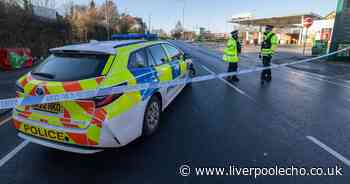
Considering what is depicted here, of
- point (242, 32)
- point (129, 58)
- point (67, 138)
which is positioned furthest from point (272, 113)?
point (242, 32)

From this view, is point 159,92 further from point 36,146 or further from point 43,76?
point 36,146

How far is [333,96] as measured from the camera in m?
6.30

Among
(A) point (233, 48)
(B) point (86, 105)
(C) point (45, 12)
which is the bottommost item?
(B) point (86, 105)

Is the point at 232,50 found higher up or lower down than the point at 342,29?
lower down

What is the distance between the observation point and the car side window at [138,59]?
3.29m

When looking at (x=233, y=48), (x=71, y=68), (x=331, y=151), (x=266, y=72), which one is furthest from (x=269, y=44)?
(x=71, y=68)

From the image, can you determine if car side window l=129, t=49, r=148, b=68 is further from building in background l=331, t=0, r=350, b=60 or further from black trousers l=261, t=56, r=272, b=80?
building in background l=331, t=0, r=350, b=60

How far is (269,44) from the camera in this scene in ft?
26.1

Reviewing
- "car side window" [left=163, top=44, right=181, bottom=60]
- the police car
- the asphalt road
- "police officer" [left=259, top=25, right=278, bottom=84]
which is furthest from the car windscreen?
"police officer" [left=259, top=25, right=278, bottom=84]

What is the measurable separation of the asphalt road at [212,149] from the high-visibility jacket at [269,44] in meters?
3.10

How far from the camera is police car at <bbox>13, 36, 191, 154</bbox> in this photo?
2.60m

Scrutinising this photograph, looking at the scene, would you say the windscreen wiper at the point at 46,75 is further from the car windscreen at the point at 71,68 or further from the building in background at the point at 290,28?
the building in background at the point at 290,28

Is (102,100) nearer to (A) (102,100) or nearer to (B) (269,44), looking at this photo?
(A) (102,100)

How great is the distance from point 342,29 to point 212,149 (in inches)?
641
